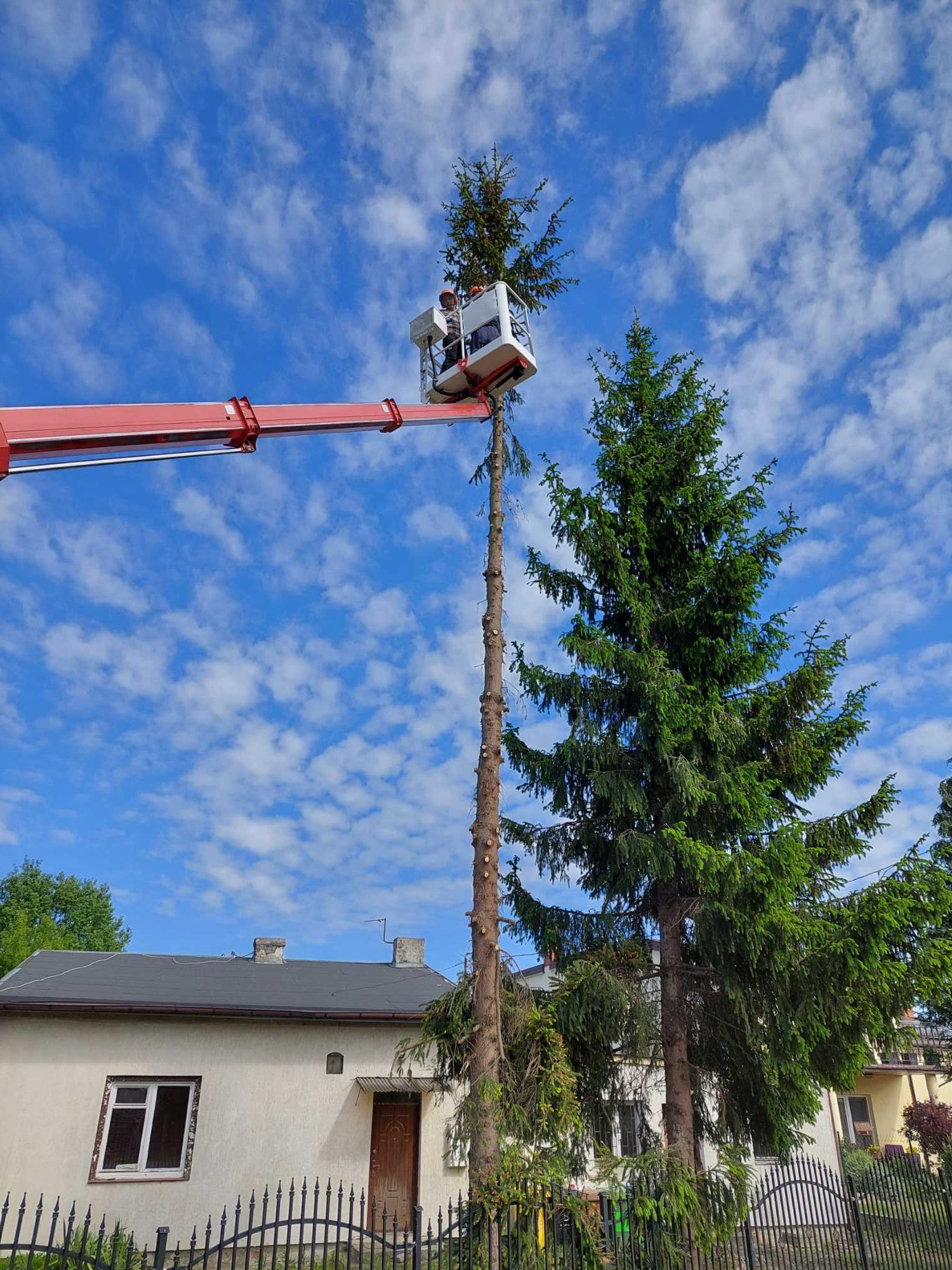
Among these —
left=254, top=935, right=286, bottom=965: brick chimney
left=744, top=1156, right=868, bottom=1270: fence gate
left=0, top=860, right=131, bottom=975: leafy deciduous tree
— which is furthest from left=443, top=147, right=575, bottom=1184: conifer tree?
left=0, top=860, right=131, bottom=975: leafy deciduous tree

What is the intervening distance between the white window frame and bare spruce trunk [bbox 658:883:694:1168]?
Result: 7956 mm

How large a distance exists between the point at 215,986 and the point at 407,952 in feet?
18.2

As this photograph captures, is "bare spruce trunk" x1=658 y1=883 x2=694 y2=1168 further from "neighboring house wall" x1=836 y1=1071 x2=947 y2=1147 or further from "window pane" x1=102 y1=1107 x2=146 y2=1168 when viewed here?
"neighboring house wall" x1=836 y1=1071 x2=947 y2=1147

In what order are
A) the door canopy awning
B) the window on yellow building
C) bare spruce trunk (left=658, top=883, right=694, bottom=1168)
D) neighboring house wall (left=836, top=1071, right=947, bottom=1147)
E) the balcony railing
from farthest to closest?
neighboring house wall (left=836, top=1071, right=947, bottom=1147), the window on yellow building, the balcony railing, the door canopy awning, bare spruce trunk (left=658, top=883, right=694, bottom=1168)

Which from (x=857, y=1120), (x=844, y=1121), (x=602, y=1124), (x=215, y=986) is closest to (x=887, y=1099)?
(x=857, y=1120)

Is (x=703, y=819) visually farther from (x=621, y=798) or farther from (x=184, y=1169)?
(x=184, y=1169)

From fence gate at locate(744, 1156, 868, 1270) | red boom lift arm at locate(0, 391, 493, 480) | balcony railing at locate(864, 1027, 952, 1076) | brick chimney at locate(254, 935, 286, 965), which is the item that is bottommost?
fence gate at locate(744, 1156, 868, 1270)

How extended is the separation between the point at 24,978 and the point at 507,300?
13.9 metres

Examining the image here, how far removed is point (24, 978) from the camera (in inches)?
591

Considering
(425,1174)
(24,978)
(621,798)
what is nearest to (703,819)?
(621,798)

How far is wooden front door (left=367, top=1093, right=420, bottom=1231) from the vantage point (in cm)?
1489

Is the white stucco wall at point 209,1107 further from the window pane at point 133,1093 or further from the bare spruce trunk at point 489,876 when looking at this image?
the bare spruce trunk at point 489,876

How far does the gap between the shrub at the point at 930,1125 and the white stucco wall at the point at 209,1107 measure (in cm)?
1646

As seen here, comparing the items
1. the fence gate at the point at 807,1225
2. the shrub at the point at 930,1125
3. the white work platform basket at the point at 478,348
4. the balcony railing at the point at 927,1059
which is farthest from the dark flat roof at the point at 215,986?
the shrub at the point at 930,1125
